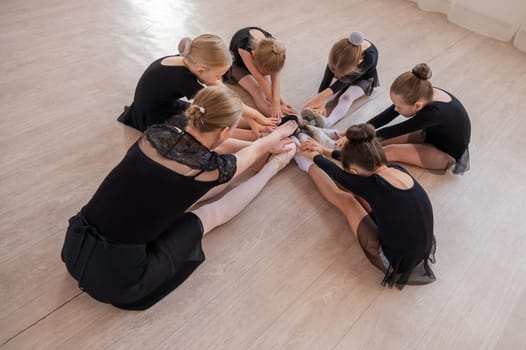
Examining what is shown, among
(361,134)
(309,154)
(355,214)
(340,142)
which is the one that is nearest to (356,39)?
(340,142)

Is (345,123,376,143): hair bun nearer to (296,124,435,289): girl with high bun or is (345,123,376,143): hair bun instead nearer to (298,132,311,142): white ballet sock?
(296,124,435,289): girl with high bun

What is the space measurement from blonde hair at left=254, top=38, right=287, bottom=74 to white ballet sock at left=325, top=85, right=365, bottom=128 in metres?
0.37

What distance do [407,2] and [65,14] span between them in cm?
252

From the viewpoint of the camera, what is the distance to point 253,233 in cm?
147

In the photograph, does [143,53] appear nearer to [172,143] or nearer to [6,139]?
[6,139]

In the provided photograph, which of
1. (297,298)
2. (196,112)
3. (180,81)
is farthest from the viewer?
(180,81)

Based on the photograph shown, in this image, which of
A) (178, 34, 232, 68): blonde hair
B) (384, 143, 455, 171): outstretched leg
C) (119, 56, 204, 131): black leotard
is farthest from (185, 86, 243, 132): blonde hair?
(384, 143, 455, 171): outstretched leg

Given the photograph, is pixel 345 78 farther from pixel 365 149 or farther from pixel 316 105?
pixel 365 149

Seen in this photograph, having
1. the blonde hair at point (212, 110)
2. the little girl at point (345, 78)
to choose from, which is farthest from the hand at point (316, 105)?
the blonde hair at point (212, 110)

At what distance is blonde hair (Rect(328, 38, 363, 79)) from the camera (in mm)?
1752

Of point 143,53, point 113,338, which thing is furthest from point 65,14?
point 113,338

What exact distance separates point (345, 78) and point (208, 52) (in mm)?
796

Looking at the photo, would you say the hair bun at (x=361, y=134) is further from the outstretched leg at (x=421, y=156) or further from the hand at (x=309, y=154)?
the outstretched leg at (x=421, y=156)

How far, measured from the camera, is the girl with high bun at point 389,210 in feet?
4.13
